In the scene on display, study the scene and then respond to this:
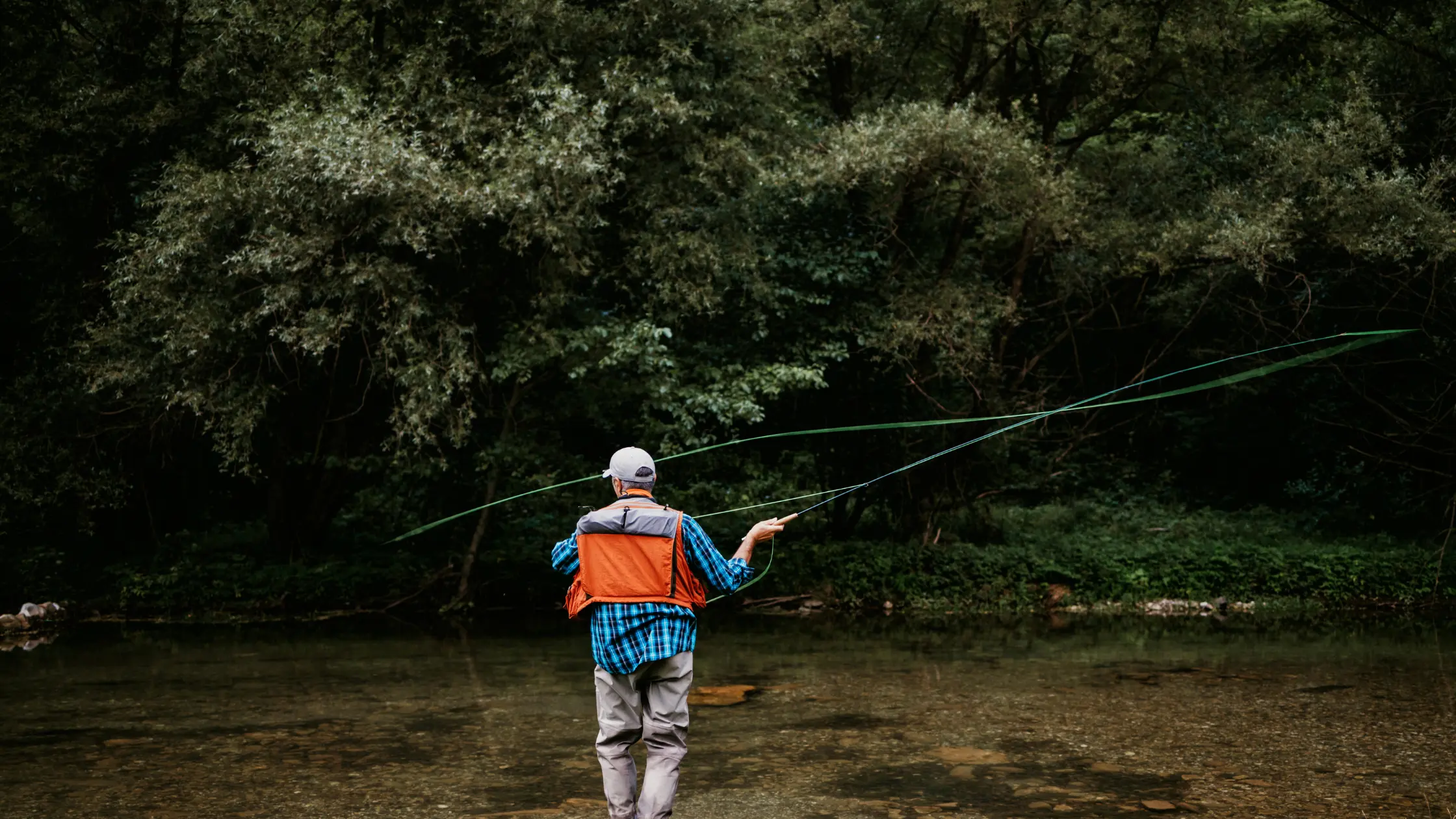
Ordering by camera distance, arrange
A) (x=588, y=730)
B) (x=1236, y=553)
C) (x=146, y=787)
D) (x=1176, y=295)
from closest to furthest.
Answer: (x=146, y=787) → (x=588, y=730) → (x=1236, y=553) → (x=1176, y=295)

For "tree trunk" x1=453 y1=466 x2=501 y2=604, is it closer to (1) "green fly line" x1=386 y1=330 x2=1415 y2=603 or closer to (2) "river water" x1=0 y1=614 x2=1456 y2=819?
(2) "river water" x1=0 y1=614 x2=1456 y2=819

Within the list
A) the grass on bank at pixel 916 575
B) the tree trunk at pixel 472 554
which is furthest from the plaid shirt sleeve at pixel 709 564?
the tree trunk at pixel 472 554

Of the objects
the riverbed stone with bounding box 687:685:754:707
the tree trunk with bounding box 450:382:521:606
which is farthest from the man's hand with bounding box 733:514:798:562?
the tree trunk with bounding box 450:382:521:606

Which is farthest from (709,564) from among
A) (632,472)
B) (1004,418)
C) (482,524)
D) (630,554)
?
(482,524)

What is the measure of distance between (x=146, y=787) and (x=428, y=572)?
10.2 meters

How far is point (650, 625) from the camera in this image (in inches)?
206

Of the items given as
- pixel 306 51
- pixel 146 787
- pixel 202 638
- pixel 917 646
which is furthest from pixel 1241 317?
pixel 146 787

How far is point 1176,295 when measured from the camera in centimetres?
1825

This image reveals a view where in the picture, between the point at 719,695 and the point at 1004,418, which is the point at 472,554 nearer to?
the point at 719,695

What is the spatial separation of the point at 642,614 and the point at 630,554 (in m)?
0.24

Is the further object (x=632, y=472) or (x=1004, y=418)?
(x=1004, y=418)

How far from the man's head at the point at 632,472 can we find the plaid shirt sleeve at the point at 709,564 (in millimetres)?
225

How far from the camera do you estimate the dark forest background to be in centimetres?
1388

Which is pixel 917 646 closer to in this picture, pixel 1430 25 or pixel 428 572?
pixel 428 572
